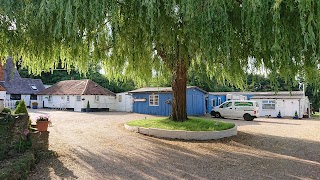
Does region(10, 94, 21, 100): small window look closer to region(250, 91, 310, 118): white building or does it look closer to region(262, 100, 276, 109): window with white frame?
region(250, 91, 310, 118): white building

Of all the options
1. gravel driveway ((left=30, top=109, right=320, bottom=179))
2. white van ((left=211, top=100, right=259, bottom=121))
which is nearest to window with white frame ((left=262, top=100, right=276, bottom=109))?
white van ((left=211, top=100, right=259, bottom=121))

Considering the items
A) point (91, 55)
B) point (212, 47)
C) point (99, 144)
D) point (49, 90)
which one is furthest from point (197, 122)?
point (49, 90)

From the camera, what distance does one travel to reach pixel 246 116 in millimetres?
23672

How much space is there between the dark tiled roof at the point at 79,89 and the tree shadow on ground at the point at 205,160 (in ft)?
75.3

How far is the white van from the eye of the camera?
2332 cm

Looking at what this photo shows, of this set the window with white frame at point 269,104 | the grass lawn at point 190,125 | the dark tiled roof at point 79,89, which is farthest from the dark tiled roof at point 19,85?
the window with white frame at point 269,104

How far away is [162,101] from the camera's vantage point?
28.4 m

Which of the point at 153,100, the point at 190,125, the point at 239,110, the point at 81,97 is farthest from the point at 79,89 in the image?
the point at 190,125

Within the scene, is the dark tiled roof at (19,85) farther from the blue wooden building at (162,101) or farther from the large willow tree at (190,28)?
the large willow tree at (190,28)

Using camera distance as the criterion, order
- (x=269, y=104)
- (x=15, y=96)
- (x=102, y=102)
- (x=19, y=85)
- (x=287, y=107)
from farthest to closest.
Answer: (x=19, y=85)
(x=15, y=96)
(x=102, y=102)
(x=269, y=104)
(x=287, y=107)

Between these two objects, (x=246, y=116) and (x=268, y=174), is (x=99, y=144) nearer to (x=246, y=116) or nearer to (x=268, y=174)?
(x=268, y=174)

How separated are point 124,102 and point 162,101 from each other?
7.10 metres

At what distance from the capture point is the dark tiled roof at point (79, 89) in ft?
110

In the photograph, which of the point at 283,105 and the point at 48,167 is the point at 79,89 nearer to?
the point at 283,105
